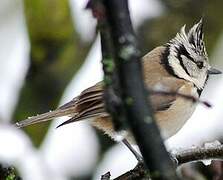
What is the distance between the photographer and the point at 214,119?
4.76m

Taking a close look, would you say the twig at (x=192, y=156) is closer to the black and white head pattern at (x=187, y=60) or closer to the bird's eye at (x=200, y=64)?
the black and white head pattern at (x=187, y=60)

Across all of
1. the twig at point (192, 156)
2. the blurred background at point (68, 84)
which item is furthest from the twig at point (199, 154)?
the blurred background at point (68, 84)

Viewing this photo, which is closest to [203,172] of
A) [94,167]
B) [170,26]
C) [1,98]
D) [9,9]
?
[94,167]

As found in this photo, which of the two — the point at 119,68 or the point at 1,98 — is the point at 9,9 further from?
the point at 119,68

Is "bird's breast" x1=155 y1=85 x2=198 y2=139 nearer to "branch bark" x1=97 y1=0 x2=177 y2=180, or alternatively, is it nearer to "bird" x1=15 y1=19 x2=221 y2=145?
"bird" x1=15 y1=19 x2=221 y2=145

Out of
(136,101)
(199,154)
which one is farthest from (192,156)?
(136,101)

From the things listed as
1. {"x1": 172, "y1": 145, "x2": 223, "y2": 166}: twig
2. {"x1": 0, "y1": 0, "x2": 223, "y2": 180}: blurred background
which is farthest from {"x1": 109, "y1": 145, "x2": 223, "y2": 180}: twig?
{"x1": 0, "y1": 0, "x2": 223, "y2": 180}: blurred background

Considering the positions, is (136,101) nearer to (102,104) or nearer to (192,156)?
(192,156)

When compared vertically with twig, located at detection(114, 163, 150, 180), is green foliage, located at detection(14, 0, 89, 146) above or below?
below

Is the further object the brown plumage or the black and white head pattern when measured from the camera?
the black and white head pattern

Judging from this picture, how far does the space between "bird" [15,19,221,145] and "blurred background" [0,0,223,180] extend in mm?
476

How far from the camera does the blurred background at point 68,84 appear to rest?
4.42 meters

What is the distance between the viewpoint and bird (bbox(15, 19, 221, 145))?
340 cm

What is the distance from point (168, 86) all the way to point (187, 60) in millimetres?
242
